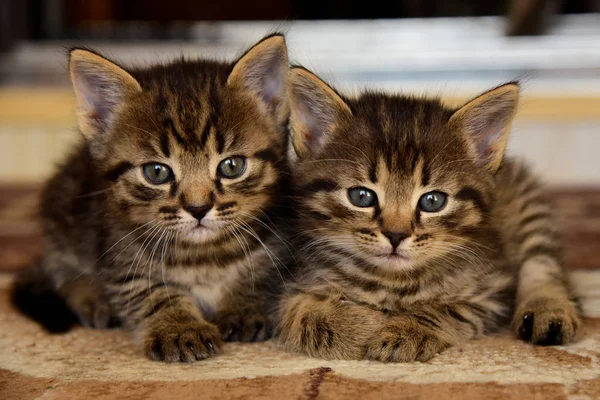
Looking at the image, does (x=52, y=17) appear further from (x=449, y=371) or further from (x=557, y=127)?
(x=449, y=371)

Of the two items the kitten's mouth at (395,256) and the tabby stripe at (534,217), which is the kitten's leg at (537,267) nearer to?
the tabby stripe at (534,217)

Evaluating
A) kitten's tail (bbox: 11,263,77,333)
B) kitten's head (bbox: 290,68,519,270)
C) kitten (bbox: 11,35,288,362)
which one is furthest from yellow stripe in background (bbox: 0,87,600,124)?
kitten's head (bbox: 290,68,519,270)

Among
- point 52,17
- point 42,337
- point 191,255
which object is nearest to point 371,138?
point 191,255

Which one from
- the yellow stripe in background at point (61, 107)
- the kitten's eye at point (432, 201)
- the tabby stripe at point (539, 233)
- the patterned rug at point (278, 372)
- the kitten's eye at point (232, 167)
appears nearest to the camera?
the patterned rug at point (278, 372)

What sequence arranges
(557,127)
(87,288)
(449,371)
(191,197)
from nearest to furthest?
(449,371) < (191,197) < (87,288) < (557,127)

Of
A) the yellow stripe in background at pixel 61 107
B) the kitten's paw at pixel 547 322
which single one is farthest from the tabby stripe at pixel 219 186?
the yellow stripe in background at pixel 61 107

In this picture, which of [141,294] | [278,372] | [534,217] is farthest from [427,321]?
[141,294]
